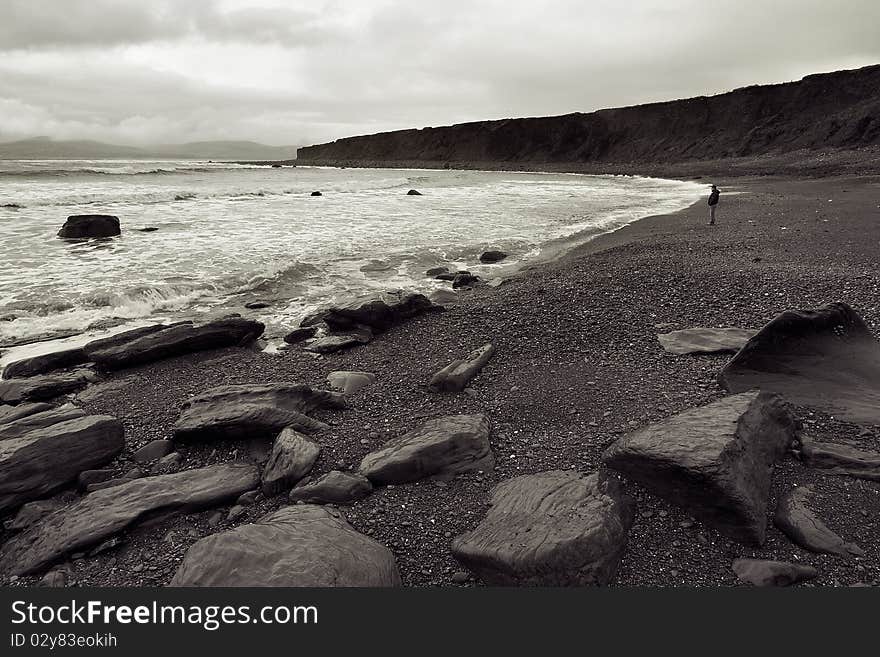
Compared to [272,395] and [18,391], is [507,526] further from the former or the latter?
[18,391]

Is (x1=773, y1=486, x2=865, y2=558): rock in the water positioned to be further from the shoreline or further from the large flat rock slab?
the large flat rock slab

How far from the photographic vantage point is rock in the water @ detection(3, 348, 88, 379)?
5844 mm

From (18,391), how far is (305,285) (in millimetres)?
5545

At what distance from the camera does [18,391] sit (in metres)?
5.25

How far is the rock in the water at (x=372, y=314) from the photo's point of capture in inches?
277

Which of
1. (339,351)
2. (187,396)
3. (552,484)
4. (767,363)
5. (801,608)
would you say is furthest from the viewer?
(339,351)

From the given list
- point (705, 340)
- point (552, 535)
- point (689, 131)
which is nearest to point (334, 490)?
point (552, 535)

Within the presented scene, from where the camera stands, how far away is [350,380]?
5.29 m

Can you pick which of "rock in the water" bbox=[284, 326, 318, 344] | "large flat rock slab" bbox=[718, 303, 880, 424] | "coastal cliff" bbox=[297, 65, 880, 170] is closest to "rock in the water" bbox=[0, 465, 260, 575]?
"rock in the water" bbox=[284, 326, 318, 344]

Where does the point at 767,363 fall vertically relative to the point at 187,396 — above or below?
above

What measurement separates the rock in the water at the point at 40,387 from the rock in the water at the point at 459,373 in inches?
156

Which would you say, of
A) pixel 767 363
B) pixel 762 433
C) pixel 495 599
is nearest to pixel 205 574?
pixel 495 599

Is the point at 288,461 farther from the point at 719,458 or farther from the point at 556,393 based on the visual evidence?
the point at 719,458

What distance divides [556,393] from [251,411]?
2708 mm
